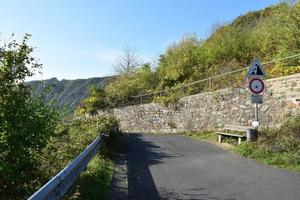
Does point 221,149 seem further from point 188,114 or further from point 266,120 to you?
point 188,114

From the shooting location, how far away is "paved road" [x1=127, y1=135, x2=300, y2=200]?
859 centimetres

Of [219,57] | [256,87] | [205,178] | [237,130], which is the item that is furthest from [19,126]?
[219,57]

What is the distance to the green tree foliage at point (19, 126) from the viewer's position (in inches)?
282

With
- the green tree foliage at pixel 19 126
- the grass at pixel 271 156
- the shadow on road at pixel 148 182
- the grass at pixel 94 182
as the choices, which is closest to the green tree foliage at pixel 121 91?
the shadow on road at pixel 148 182

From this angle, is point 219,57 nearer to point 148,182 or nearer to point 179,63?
point 179,63

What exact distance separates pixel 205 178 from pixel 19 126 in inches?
188

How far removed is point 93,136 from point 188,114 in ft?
45.5

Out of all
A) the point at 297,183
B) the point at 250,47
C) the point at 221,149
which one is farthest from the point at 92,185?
the point at 250,47

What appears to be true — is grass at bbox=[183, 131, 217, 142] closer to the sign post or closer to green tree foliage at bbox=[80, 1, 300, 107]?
green tree foliage at bbox=[80, 1, 300, 107]

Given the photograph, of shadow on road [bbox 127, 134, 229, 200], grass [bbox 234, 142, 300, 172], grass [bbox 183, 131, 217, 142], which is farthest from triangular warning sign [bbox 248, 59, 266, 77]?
grass [bbox 183, 131, 217, 142]

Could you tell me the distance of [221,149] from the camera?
1600 centimetres

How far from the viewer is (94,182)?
8945mm

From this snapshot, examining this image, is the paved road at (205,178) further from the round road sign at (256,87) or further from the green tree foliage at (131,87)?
the green tree foliage at (131,87)

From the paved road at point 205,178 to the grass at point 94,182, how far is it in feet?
1.86
